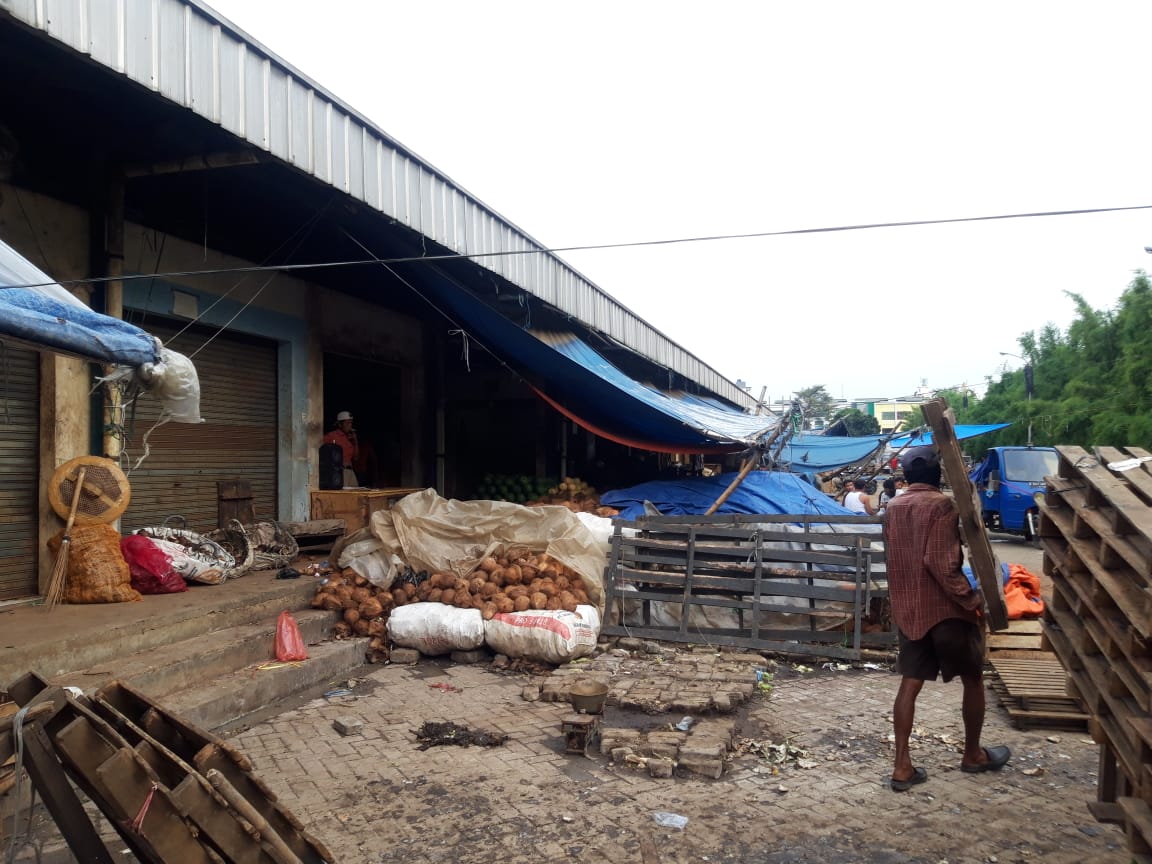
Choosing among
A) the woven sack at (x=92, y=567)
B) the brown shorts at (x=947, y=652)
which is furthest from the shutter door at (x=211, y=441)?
the brown shorts at (x=947, y=652)

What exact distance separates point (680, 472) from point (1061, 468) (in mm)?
11540

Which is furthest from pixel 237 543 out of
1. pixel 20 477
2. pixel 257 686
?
pixel 257 686

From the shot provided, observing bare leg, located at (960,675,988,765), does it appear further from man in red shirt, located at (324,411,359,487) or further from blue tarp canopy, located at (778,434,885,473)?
blue tarp canopy, located at (778,434,885,473)

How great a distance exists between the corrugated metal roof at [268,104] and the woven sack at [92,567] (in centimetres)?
304

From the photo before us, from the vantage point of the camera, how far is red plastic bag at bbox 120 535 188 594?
19.1 feet

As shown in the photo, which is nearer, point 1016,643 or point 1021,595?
point 1016,643

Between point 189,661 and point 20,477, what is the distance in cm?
244

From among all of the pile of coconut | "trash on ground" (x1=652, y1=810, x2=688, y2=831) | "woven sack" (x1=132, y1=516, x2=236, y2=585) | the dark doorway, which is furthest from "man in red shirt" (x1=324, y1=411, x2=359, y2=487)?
"trash on ground" (x1=652, y1=810, x2=688, y2=831)

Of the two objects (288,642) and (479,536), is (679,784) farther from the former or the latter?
(479,536)

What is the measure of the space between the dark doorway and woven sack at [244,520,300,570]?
2.93 m

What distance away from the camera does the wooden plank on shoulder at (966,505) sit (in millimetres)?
3490

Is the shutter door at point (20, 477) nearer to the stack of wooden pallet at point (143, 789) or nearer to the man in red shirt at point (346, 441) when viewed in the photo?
the man in red shirt at point (346, 441)

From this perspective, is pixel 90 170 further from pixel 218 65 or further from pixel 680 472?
pixel 680 472

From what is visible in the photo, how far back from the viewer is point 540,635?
5973 mm
